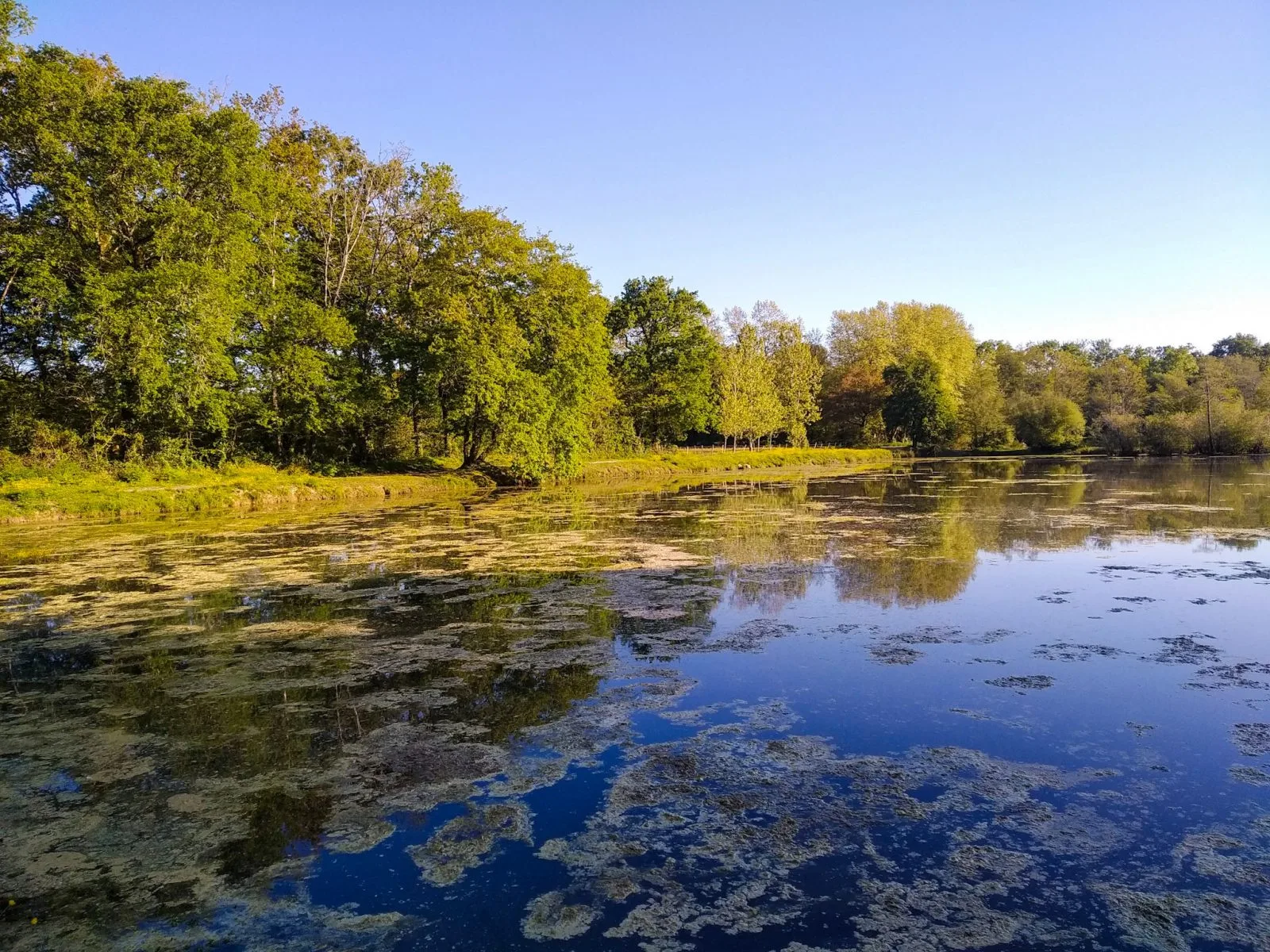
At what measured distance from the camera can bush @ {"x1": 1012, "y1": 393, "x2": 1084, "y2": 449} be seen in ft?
204

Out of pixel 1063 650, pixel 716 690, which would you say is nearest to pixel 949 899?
pixel 716 690

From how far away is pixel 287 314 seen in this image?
27.5 meters

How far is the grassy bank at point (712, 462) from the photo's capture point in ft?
126

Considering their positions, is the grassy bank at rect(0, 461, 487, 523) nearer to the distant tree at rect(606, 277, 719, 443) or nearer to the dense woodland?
the dense woodland

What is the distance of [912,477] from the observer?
36125mm

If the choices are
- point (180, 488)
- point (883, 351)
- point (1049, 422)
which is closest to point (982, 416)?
point (1049, 422)

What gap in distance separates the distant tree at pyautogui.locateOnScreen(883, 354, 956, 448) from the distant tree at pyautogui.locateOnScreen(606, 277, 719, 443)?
21.6 m

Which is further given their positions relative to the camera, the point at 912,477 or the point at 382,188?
the point at 912,477

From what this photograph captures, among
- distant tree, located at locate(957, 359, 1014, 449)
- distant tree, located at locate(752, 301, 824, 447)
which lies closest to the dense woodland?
distant tree, located at locate(752, 301, 824, 447)

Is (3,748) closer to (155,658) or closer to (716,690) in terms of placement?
(155,658)

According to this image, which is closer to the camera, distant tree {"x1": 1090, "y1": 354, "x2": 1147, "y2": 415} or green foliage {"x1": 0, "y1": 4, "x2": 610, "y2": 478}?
green foliage {"x1": 0, "y1": 4, "x2": 610, "y2": 478}

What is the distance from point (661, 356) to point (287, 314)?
2587 cm

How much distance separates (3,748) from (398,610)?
4.37m

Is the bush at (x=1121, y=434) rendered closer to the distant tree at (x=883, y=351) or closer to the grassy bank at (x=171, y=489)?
the distant tree at (x=883, y=351)
